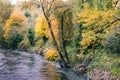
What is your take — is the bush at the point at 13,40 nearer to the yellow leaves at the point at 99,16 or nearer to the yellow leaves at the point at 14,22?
the yellow leaves at the point at 14,22

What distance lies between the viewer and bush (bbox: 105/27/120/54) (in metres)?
22.8

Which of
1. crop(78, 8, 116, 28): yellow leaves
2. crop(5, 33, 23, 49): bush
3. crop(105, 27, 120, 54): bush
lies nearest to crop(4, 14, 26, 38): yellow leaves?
crop(5, 33, 23, 49): bush

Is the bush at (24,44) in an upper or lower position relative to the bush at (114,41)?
upper

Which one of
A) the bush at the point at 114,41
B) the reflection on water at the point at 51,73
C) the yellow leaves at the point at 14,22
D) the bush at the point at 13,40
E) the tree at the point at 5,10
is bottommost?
the reflection on water at the point at 51,73

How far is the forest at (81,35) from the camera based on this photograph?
22.9 meters

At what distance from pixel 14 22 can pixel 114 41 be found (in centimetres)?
4287

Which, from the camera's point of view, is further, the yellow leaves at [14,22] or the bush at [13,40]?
the yellow leaves at [14,22]

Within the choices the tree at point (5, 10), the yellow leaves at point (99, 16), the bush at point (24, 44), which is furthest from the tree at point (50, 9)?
the tree at point (5, 10)

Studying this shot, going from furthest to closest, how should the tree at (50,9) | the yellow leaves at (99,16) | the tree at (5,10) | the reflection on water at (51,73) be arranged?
the tree at (5,10) < the tree at (50,9) < the reflection on water at (51,73) < the yellow leaves at (99,16)

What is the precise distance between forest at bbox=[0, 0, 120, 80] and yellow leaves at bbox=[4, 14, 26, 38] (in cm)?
597

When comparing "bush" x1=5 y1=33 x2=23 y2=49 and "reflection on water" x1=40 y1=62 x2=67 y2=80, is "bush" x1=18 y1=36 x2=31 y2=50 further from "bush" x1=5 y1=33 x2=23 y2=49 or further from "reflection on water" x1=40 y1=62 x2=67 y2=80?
"reflection on water" x1=40 y1=62 x2=67 y2=80

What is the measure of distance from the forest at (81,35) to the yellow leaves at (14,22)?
5.97m

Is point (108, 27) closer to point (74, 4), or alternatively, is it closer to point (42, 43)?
point (74, 4)

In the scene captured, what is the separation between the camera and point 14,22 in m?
62.9
